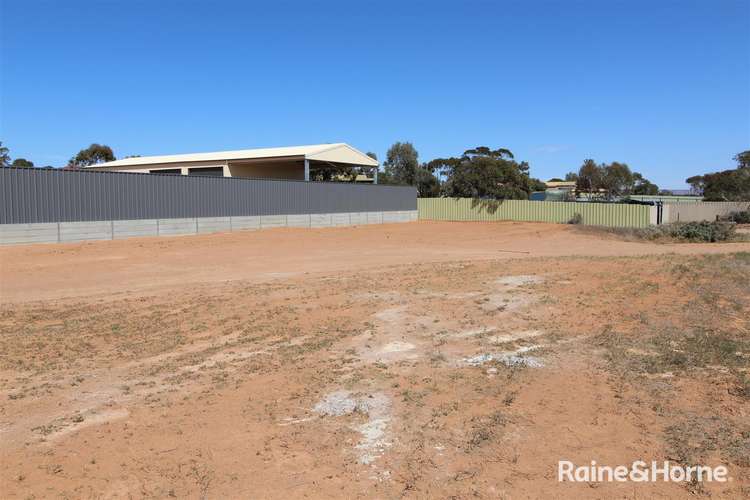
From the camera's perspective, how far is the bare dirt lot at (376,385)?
4359 mm

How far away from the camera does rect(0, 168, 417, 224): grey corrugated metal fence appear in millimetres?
22625

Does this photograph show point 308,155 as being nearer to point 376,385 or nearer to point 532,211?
point 532,211

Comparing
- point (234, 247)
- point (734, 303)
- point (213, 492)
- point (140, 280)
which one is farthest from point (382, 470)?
point (234, 247)

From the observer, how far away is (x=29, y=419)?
5402mm

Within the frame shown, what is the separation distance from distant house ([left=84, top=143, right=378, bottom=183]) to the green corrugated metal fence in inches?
264

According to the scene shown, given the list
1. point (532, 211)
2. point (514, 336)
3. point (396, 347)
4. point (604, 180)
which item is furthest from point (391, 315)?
point (604, 180)

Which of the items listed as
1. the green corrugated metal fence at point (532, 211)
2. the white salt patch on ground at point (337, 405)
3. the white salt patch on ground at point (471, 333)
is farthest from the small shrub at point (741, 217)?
the white salt patch on ground at point (337, 405)

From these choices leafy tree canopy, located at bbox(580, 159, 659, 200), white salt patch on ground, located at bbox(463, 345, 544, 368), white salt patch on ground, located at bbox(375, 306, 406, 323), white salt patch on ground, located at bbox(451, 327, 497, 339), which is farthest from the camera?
leafy tree canopy, located at bbox(580, 159, 659, 200)

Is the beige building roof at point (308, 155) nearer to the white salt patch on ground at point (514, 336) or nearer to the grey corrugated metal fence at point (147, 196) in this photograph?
the grey corrugated metal fence at point (147, 196)

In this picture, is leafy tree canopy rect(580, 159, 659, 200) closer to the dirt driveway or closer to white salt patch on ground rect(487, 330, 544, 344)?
the dirt driveway

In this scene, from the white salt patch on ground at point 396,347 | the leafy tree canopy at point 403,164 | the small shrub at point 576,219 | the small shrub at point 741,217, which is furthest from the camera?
the leafy tree canopy at point 403,164

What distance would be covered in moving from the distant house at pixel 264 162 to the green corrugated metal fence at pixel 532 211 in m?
6.70

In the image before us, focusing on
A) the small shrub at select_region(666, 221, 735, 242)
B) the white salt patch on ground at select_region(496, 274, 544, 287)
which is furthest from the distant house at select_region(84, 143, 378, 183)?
the white salt patch on ground at select_region(496, 274, 544, 287)

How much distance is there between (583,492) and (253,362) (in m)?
4.28
